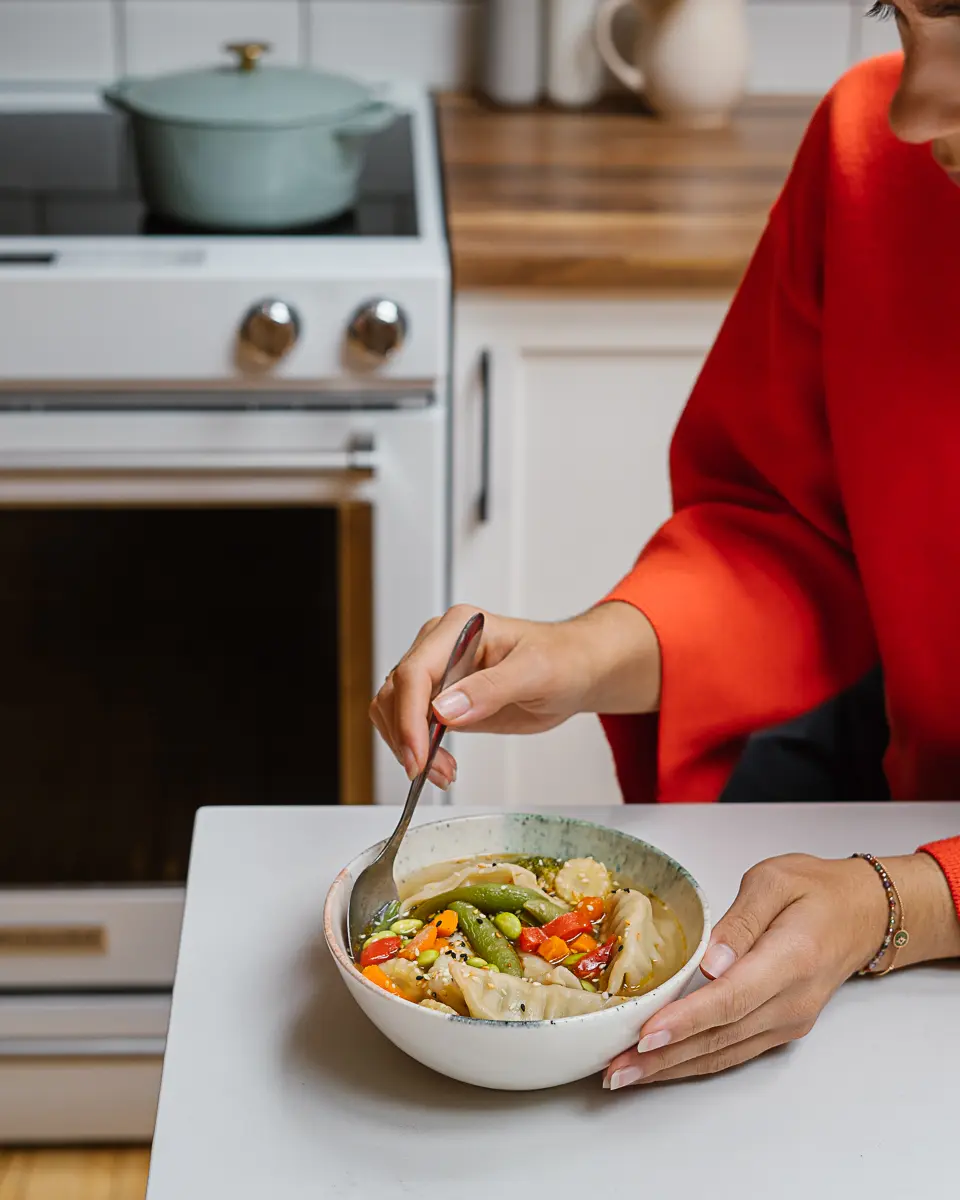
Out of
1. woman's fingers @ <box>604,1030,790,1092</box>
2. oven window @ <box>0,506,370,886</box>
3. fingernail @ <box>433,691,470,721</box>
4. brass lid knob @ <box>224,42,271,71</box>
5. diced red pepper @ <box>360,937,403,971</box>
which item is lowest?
oven window @ <box>0,506,370,886</box>

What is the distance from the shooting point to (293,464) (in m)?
1.51

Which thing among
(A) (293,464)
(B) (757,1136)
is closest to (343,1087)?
(B) (757,1136)

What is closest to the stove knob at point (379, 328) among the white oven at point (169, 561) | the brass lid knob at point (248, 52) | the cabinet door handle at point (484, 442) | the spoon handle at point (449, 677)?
the white oven at point (169, 561)

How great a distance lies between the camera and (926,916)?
0.73 metres

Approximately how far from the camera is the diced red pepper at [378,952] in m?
0.65

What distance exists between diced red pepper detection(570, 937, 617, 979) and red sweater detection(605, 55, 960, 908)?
348 millimetres

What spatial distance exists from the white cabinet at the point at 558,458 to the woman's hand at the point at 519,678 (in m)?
0.62

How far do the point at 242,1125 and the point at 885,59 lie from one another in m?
0.80

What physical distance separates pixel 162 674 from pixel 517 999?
41.7 inches

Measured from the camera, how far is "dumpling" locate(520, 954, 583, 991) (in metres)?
0.64

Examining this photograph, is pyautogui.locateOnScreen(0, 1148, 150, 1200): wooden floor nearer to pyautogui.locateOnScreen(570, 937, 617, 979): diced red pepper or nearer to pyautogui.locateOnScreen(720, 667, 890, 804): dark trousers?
pyautogui.locateOnScreen(720, 667, 890, 804): dark trousers

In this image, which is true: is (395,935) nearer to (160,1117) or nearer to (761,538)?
(160,1117)

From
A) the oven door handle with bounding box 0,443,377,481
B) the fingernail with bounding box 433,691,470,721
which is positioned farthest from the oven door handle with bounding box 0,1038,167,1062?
the fingernail with bounding box 433,691,470,721

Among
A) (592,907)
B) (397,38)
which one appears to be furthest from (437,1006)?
(397,38)
